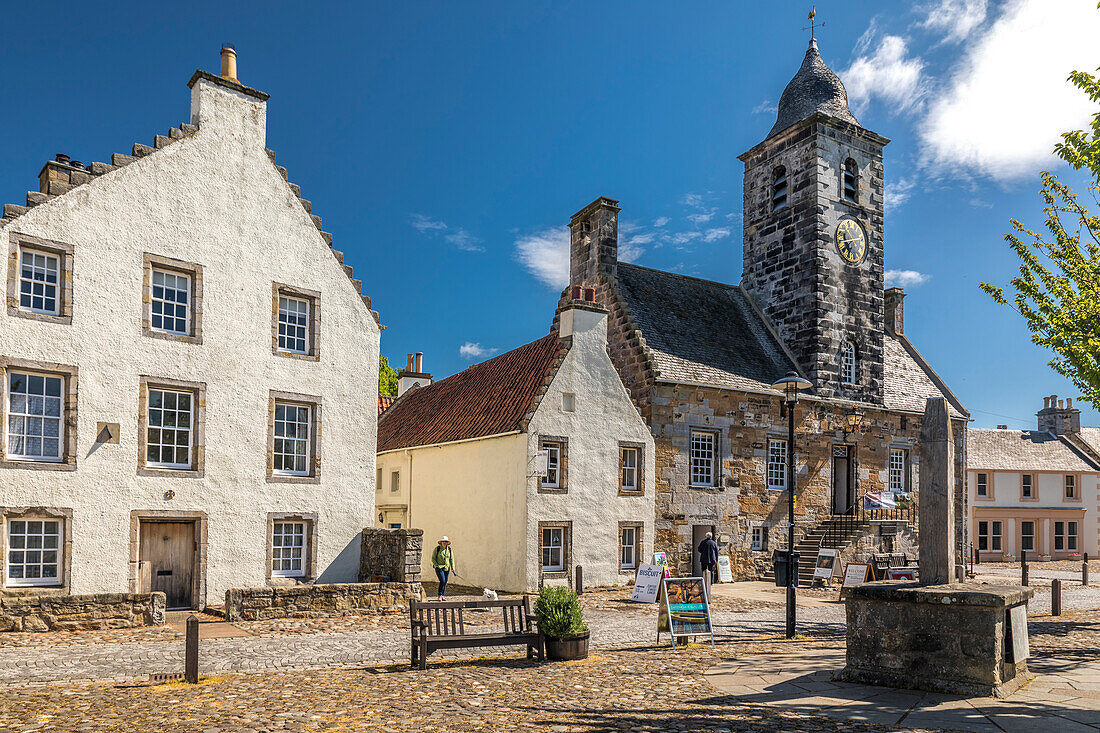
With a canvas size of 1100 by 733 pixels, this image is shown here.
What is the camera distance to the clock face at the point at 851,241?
34250 mm

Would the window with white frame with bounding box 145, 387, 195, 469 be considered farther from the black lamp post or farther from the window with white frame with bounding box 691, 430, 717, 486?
the window with white frame with bounding box 691, 430, 717, 486

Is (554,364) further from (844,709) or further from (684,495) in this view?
(844,709)

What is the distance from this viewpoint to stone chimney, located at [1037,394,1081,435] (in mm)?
51847

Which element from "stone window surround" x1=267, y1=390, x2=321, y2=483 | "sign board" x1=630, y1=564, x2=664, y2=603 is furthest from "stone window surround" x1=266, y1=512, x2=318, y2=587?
"sign board" x1=630, y1=564, x2=664, y2=603

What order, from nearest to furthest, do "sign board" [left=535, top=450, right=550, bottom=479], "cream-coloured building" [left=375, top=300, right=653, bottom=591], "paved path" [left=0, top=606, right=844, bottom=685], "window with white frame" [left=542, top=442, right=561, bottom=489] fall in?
"paved path" [left=0, top=606, right=844, bottom=685] → "sign board" [left=535, top=450, right=550, bottom=479] → "cream-coloured building" [left=375, top=300, right=653, bottom=591] → "window with white frame" [left=542, top=442, right=561, bottom=489]

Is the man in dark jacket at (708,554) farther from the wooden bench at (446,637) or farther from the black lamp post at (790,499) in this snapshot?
the wooden bench at (446,637)

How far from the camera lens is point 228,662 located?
41.5 feet

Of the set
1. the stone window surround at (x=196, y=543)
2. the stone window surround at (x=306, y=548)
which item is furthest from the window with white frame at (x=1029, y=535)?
the stone window surround at (x=196, y=543)

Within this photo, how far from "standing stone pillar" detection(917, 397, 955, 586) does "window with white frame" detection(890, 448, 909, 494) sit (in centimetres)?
2476

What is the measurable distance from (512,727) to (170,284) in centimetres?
1487

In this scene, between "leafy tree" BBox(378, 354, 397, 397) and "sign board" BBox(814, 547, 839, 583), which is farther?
"leafy tree" BBox(378, 354, 397, 397)

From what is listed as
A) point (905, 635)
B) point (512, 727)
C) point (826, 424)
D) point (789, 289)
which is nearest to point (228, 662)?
point (512, 727)

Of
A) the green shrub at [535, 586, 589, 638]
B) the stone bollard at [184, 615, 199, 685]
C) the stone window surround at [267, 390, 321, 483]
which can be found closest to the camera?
the stone bollard at [184, 615, 199, 685]

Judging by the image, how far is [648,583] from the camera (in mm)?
19109
